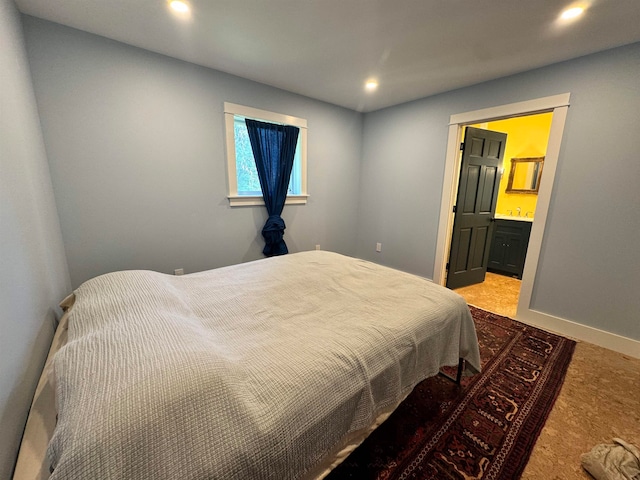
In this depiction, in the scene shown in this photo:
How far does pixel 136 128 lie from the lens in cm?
220

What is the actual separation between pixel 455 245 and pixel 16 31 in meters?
4.28

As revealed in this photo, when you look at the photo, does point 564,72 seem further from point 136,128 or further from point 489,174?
point 136,128

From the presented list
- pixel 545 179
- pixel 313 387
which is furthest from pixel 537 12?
pixel 313 387

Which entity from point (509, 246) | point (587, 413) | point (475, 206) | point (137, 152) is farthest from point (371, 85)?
point (587, 413)

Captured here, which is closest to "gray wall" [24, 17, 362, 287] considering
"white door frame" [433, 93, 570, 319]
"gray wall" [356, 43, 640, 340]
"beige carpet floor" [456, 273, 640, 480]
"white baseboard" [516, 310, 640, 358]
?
"white door frame" [433, 93, 570, 319]

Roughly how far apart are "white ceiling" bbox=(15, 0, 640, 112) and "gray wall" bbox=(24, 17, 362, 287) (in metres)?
0.18

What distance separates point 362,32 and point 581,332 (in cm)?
322

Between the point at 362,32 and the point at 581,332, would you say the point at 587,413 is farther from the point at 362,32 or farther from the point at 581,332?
the point at 362,32

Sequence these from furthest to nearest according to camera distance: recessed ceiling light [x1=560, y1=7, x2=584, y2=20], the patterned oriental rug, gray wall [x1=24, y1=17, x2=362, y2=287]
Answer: gray wall [x1=24, y1=17, x2=362, y2=287], recessed ceiling light [x1=560, y1=7, x2=584, y2=20], the patterned oriental rug

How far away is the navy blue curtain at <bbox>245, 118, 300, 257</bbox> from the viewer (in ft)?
9.57

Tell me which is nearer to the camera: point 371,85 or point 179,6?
point 179,6

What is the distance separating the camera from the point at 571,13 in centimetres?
161

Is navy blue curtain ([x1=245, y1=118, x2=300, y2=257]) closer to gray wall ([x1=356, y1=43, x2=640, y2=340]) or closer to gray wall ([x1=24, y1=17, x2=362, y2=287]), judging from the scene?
gray wall ([x1=24, y1=17, x2=362, y2=287])

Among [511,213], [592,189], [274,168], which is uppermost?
[274,168]
